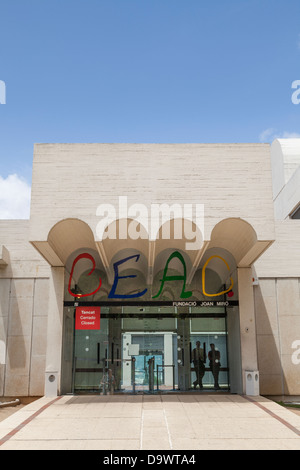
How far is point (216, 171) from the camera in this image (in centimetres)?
1579

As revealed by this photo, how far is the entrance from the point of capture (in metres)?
18.6

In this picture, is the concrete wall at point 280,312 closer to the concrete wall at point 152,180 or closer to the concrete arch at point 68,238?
the concrete wall at point 152,180

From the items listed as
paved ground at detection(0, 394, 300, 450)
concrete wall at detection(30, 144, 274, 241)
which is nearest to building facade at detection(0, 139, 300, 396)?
concrete wall at detection(30, 144, 274, 241)

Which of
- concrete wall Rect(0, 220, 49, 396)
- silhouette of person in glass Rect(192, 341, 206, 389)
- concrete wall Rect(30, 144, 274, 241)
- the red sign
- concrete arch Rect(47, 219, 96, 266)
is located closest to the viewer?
concrete wall Rect(30, 144, 274, 241)

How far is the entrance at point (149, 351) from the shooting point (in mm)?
18609

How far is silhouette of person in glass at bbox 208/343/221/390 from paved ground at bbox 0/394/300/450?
3310 millimetres

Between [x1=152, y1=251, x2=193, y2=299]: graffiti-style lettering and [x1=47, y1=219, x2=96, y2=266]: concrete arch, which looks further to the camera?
[x1=152, y1=251, x2=193, y2=299]: graffiti-style lettering

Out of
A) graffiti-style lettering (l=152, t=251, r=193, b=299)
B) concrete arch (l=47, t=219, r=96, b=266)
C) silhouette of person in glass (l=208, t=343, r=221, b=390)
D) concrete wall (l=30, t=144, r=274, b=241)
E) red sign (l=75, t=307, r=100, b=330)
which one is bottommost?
silhouette of person in glass (l=208, t=343, r=221, b=390)

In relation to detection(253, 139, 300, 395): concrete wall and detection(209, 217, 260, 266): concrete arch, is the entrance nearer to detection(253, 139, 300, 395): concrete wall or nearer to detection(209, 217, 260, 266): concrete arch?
detection(253, 139, 300, 395): concrete wall

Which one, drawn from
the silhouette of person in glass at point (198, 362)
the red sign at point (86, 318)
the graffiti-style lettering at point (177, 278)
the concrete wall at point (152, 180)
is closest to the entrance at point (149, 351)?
the silhouette of person in glass at point (198, 362)

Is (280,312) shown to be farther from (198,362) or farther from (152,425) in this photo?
(152,425)

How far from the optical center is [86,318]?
18.6 meters

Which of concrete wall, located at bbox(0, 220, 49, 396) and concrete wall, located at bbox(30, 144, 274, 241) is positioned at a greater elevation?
concrete wall, located at bbox(30, 144, 274, 241)
